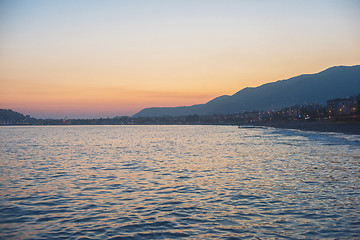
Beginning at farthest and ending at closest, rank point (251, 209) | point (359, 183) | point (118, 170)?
point (118, 170), point (359, 183), point (251, 209)

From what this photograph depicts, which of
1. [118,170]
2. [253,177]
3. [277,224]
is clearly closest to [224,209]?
[277,224]

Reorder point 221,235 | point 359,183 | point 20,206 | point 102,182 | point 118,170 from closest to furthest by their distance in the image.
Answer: point 221,235, point 20,206, point 359,183, point 102,182, point 118,170

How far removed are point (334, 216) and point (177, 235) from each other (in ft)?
24.9

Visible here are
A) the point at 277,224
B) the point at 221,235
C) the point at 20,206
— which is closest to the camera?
the point at 221,235

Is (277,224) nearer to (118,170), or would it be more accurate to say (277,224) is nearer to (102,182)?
(102,182)

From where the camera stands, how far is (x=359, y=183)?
2136 centimetres

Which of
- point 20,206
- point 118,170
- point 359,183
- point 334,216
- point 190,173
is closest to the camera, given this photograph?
point 334,216

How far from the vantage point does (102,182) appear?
2462 cm

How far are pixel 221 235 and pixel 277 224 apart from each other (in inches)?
110

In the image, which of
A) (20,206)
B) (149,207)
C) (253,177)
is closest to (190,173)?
(253,177)

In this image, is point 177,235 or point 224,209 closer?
point 177,235

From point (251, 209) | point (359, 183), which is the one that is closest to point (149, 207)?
point (251, 209)

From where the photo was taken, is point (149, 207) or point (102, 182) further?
point (102, 182)

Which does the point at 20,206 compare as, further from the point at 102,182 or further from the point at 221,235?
the point at 221,235
